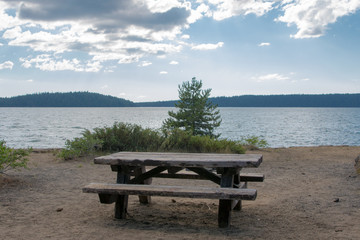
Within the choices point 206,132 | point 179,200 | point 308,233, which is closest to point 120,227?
point 179,200

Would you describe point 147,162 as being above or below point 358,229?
above

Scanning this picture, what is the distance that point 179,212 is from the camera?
5309mm

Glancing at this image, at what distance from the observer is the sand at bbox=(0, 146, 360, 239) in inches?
169

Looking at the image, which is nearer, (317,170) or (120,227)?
(120,227)

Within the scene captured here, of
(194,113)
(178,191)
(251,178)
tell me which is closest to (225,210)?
(178,191)

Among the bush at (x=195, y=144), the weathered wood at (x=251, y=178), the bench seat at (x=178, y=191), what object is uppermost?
the bench seat at (x=178, y=191)

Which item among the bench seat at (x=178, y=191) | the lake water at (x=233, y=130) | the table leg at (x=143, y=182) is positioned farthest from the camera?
the lake water at (x=233, y=130)

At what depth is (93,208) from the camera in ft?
18.1

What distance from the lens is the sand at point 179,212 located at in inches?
169

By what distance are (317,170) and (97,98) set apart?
4923 inches

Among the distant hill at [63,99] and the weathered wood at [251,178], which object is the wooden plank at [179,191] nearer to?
the weathered wood at [251,178]

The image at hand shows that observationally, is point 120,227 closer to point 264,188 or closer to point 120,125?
point 264,188

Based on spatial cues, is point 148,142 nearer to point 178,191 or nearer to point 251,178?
point 251,178

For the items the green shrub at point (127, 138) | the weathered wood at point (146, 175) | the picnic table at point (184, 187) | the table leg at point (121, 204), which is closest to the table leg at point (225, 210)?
the picnic table at point (184, 187)
